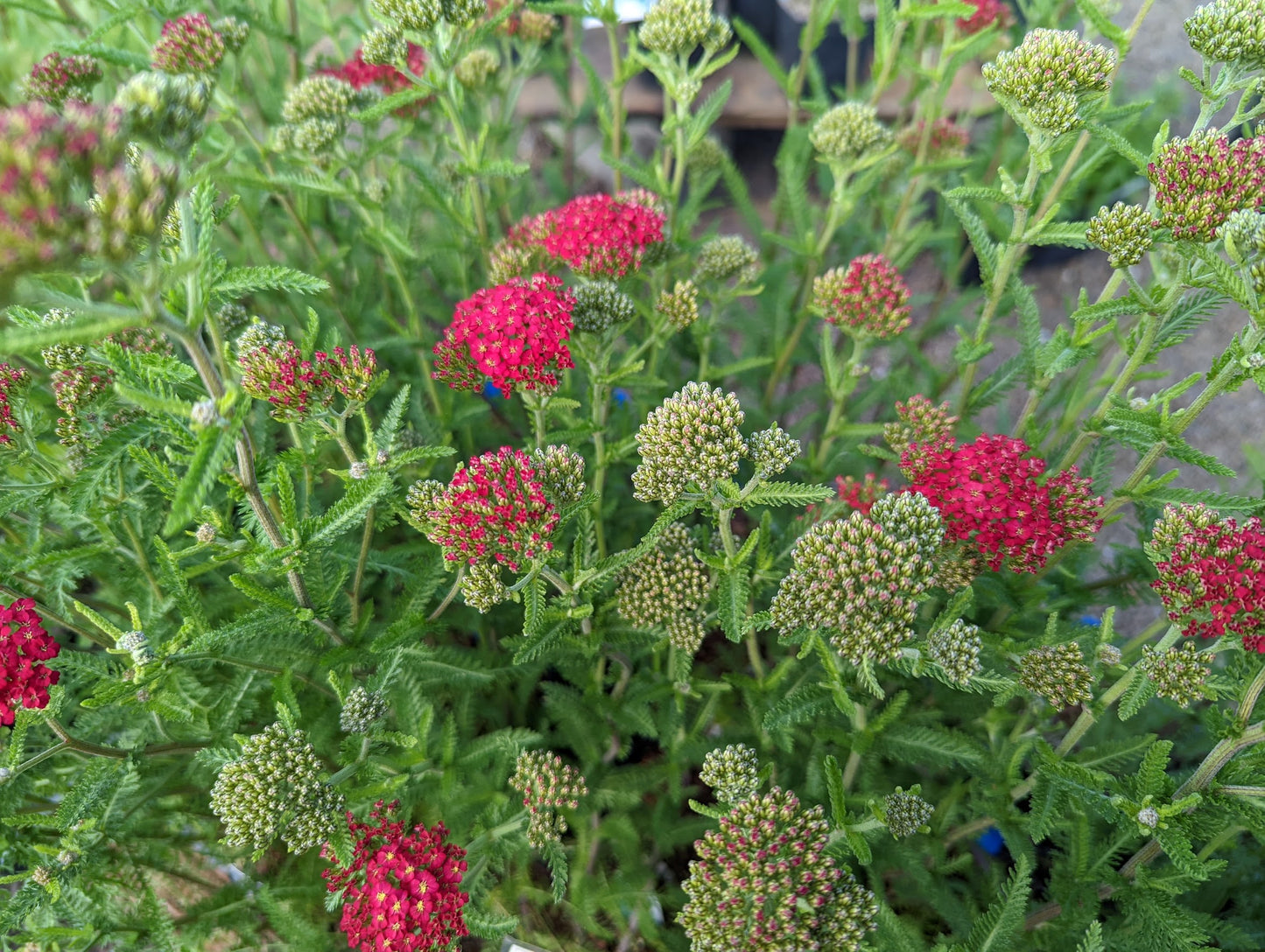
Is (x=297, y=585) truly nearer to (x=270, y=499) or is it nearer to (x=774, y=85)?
(x=270, y=499)

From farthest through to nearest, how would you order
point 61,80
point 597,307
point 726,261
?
1. point 726,261
2. point 61,80
3. point 597,307

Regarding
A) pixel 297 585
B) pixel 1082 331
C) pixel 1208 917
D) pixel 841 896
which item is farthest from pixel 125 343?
pixel 1208 917

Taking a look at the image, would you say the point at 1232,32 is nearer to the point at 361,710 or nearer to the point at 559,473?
the point at 559,473

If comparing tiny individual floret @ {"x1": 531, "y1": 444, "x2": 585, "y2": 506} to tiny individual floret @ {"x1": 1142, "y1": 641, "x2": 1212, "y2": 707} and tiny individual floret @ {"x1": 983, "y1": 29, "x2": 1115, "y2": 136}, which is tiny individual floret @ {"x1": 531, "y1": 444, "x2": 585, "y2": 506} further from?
tiny individual floret @ {"x1": 983, "y1": 29, "x2": 1115, "y2": 136}

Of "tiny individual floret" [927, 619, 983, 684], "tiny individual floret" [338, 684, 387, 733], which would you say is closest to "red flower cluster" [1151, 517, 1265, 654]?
"tiny individual floret" [927, 619, 983, 684]

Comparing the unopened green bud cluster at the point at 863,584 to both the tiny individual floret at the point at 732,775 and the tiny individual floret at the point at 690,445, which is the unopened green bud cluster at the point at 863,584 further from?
the tiny individual floret at the point at 732,775

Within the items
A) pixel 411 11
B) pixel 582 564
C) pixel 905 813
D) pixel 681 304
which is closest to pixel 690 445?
pixel 582 564
